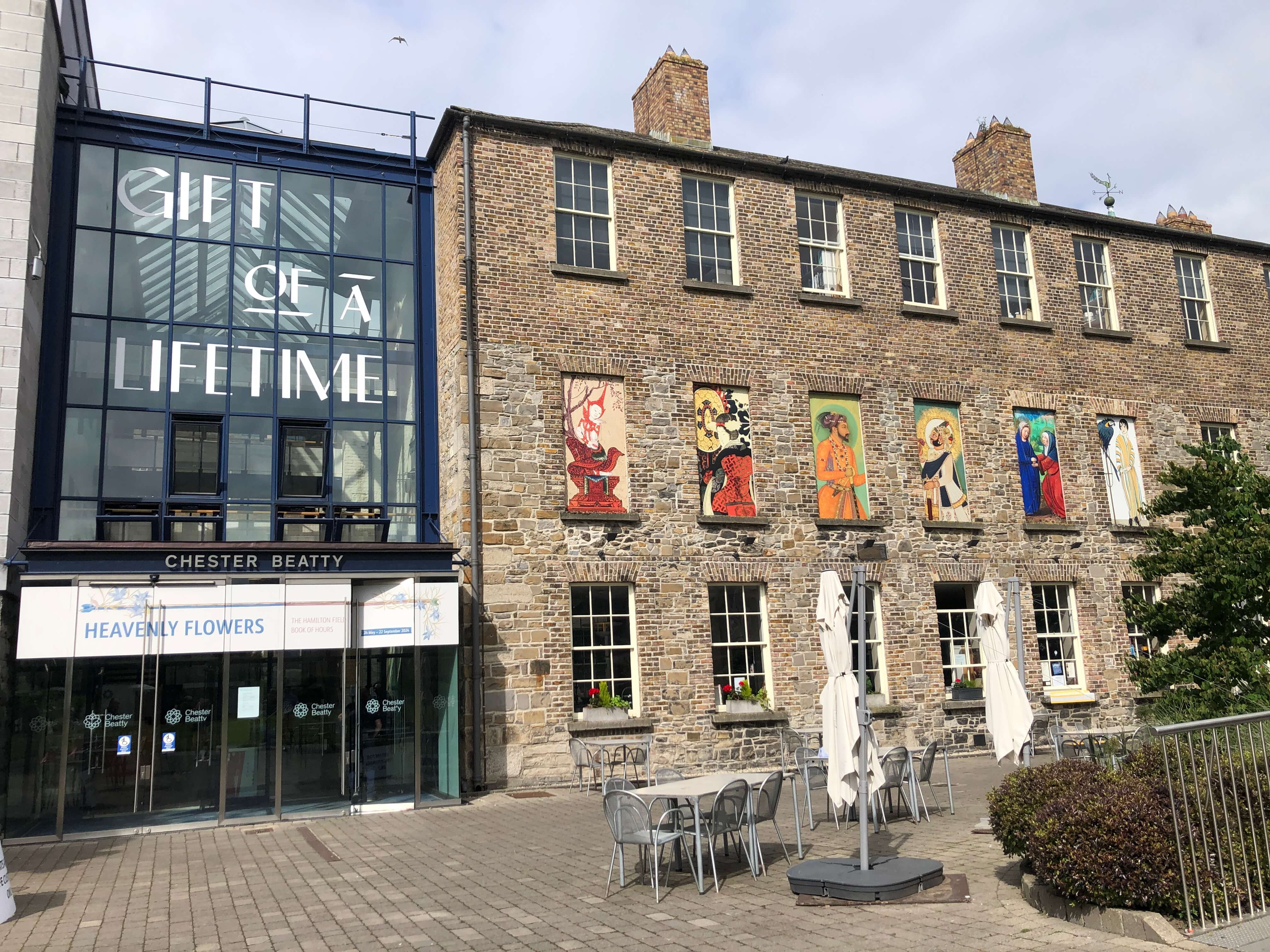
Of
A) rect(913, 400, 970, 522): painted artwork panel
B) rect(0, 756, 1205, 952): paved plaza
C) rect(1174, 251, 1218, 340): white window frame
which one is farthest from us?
rect(1174, 251, 1218, 340): white window frame

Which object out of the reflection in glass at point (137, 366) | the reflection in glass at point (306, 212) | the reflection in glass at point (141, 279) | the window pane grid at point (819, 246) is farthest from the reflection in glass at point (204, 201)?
the window pane grid at point (819, 246)

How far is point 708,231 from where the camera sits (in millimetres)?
18172

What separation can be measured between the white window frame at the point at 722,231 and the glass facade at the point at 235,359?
5043 millimetres

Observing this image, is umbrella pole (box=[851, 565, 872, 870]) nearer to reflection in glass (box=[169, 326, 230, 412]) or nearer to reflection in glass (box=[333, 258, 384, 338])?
reflection in glass (box=[333, 258, 384, 338])

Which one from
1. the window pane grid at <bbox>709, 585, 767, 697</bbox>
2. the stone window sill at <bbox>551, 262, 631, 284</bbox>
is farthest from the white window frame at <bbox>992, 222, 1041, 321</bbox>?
the window pane grid at <bbox>709, 585, 767, 697</bbox>

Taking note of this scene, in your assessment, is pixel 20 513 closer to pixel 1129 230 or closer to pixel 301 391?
pixel 301 391

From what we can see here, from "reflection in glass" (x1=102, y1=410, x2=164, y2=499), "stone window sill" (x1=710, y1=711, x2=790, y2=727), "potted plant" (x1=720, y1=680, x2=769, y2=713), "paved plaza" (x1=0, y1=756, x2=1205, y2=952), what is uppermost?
"reflection in glass" (x1=102, y1=410, x2=164, y2=499)

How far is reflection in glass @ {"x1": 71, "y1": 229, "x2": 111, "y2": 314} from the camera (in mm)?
14922

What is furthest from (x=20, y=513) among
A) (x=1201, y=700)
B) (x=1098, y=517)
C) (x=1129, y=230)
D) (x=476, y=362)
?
(x=1129, y=230)

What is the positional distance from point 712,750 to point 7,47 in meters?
15.0

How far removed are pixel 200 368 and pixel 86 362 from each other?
1586mm

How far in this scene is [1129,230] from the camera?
21.9m

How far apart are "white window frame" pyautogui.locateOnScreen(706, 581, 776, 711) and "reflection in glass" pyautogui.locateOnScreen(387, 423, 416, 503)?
5.31 meters

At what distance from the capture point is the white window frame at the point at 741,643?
647 inches
